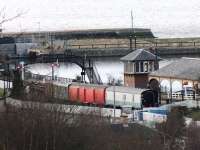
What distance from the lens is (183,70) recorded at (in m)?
26.2

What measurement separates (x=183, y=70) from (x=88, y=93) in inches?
124

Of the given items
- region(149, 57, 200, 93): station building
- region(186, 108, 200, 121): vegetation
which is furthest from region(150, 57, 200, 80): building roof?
region(186, 108, 200, 121): vegetation

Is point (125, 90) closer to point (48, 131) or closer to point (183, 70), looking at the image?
point (183, 70)

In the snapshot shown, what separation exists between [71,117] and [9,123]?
6.56 feet

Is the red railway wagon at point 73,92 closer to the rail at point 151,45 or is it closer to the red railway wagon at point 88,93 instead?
the red railway wagon at point 88,93

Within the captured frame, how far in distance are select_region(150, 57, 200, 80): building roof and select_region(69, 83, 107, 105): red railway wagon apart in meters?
2.34

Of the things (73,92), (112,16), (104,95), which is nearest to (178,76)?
(104,95)

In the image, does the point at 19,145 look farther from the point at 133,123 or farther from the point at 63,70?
the point at 63,70

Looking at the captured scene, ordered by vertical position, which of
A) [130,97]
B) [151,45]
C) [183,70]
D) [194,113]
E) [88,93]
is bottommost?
[194,113]

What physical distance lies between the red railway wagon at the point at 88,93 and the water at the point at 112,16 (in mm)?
2985

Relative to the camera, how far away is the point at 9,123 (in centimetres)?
1178

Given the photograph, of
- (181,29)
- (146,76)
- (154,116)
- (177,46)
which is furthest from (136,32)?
(154,116)

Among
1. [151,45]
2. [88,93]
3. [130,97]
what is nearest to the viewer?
[130,97]

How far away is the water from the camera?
233ft
